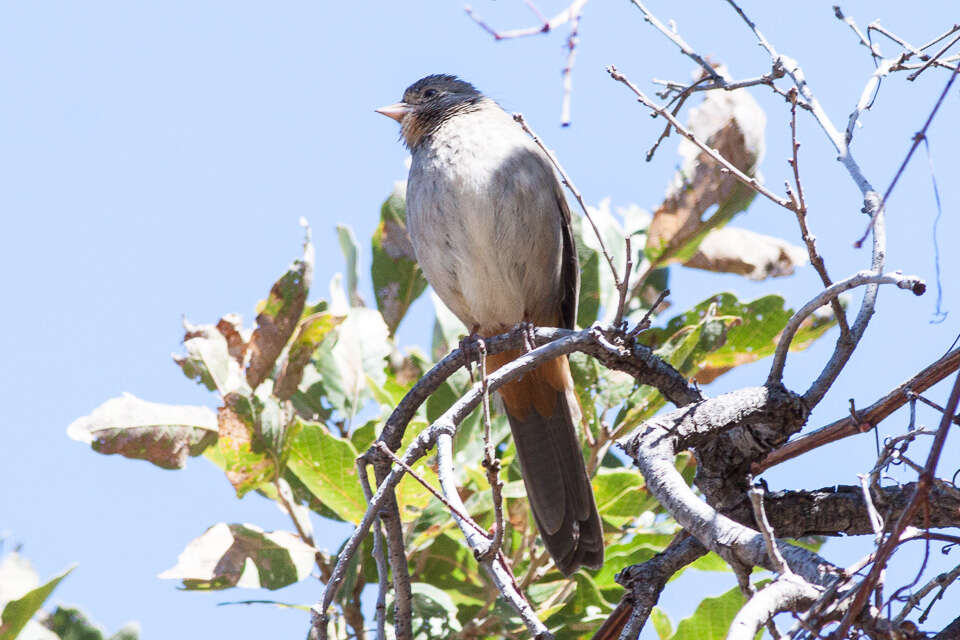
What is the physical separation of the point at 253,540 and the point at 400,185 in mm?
2083

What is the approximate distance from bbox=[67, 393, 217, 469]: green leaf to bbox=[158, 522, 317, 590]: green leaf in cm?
34

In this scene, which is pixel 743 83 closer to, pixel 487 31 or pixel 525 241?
pixel 487 31

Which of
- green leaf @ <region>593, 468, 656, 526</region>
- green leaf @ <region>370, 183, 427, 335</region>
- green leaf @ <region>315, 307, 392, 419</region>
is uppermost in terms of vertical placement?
green leaf @ <region>370, 183, 427, 335</region>

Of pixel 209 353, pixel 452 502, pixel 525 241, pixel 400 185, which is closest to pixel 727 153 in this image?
pixel 525 241

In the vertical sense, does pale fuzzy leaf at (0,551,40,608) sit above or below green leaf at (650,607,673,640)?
below

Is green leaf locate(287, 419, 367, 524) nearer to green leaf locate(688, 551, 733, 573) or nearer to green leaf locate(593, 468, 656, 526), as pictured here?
green leaf locate(593, 468, 656, 526)

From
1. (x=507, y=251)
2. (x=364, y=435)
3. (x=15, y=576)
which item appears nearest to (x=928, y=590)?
(x=364, y=435)

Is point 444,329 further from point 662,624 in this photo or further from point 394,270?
point 662,624

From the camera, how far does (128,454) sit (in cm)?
402

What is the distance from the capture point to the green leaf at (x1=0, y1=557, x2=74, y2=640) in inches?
132

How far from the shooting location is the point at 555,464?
443 cm

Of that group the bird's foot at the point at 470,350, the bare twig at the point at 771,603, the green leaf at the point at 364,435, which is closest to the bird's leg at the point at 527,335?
the bird's foot at the point at 470,350

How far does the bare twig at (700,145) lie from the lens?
2.60 m

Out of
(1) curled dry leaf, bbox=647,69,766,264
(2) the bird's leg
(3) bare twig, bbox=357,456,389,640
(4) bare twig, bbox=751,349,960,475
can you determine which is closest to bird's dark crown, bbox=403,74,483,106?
(1) curled dry leaf, bbox=647,69,766,264
